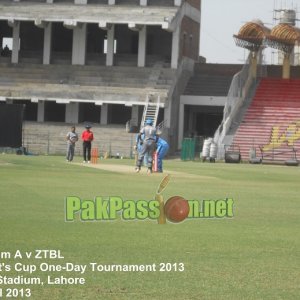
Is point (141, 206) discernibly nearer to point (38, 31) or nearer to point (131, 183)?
point (131, 183)

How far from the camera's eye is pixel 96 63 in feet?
268

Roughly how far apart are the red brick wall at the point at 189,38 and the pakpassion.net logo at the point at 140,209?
6227 cm

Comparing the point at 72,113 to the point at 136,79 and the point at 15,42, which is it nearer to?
the point at 136,79

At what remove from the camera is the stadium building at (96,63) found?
73938 millimetres

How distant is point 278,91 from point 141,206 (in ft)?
197

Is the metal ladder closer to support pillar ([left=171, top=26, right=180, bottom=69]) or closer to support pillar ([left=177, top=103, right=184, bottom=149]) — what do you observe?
support pillar ([left=177, top=103, right=184, bottom=149])

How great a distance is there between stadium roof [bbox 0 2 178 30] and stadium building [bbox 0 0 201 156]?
0.07 meters

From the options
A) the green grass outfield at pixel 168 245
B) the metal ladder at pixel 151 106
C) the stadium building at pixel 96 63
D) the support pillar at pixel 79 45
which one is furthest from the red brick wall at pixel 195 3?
the green grass outfield at pixel 168 245

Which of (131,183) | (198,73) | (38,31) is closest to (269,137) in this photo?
(198,73)

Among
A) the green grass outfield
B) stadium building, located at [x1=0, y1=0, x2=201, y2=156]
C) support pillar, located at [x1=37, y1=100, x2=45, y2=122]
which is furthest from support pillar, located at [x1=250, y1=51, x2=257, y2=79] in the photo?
the green grass outfield

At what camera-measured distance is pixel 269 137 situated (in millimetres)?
70625

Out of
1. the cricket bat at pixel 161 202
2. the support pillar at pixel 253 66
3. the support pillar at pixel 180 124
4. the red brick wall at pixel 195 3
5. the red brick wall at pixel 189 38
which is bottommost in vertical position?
the support pillar at pixel 180 124

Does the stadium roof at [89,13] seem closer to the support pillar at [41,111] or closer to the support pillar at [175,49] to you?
the support pillar at [175,49]

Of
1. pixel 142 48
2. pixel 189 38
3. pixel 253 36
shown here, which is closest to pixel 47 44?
pixel 142 48
